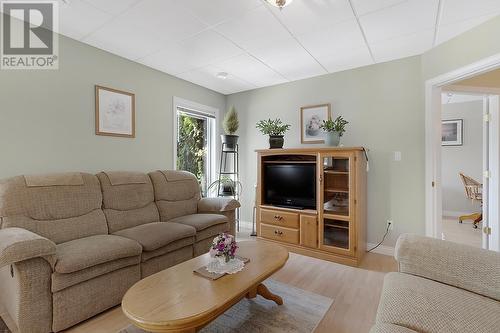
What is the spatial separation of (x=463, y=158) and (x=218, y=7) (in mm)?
6034

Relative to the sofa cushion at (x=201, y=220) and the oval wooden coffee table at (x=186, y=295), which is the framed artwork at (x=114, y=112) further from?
the oval wooden coffee table at (x=186, y=295)

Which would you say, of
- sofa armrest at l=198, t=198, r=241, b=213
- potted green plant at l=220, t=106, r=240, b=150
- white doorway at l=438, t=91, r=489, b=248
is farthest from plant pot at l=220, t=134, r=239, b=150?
white doorway at l=438, t=91, r=489, b=248

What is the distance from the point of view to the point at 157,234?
226 cm

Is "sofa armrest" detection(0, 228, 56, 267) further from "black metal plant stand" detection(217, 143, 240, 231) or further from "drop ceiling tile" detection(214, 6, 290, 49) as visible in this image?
"black metal plant stand" detection(217, 143, 240, 231)

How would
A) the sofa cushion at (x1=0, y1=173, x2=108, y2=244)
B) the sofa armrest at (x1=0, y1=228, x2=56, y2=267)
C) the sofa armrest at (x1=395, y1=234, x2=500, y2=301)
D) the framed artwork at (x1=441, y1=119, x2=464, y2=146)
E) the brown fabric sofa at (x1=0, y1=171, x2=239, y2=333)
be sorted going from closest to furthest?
the sofa armrest at (x1=395, y1=234, x2=500, y2=301) → the sofa armrest at (x1=0, y1=228, x2=56, y2=267) → the brown fabric sofa at (x1=0, y1=171, x2=239, y2=333) → the sofa cushion at (x1=0, y1=173, x2=108, y2=244) → the framed artwork at (x1=441, y1=119, x2=464, y2=146)

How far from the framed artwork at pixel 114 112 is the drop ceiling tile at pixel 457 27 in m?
3.47

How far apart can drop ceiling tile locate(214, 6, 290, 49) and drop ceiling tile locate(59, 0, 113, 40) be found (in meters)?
1.05

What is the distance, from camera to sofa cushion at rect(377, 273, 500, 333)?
1025 millimetres

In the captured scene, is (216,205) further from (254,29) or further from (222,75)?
(254,29)

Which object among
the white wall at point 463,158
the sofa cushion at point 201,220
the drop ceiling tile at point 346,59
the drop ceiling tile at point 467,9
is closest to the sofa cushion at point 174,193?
the sofa cushion at point 201,220

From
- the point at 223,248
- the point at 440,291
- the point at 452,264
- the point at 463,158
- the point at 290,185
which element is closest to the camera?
the point at 440,291

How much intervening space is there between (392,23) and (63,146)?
3449 millimetres

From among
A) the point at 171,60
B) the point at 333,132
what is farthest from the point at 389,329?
the point at 171,60

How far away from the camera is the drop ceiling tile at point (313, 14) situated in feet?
6.54
